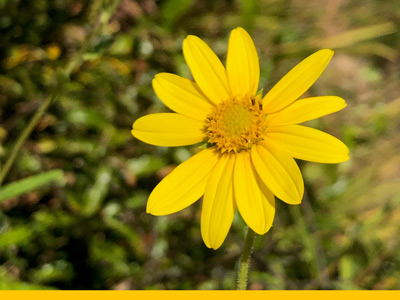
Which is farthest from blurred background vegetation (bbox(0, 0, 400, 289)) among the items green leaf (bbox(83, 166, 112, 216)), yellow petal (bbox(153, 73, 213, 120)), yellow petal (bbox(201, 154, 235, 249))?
yellow petal (bbox(201, 154, 235, 249))

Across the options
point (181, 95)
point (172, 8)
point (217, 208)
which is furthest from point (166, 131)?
point (172, 8)

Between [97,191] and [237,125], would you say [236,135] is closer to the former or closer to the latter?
[237,125]

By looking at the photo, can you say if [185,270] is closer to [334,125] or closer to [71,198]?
[71,198]

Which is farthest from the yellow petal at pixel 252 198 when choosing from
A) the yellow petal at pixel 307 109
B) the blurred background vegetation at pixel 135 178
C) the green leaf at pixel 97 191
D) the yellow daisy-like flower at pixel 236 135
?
the green leaf at pixel 97 191

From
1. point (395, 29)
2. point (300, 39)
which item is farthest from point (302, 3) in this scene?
point (395, 29)

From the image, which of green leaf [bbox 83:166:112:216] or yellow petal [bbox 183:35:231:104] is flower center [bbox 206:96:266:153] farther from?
green leaf [bbox 83:166:112:216]
